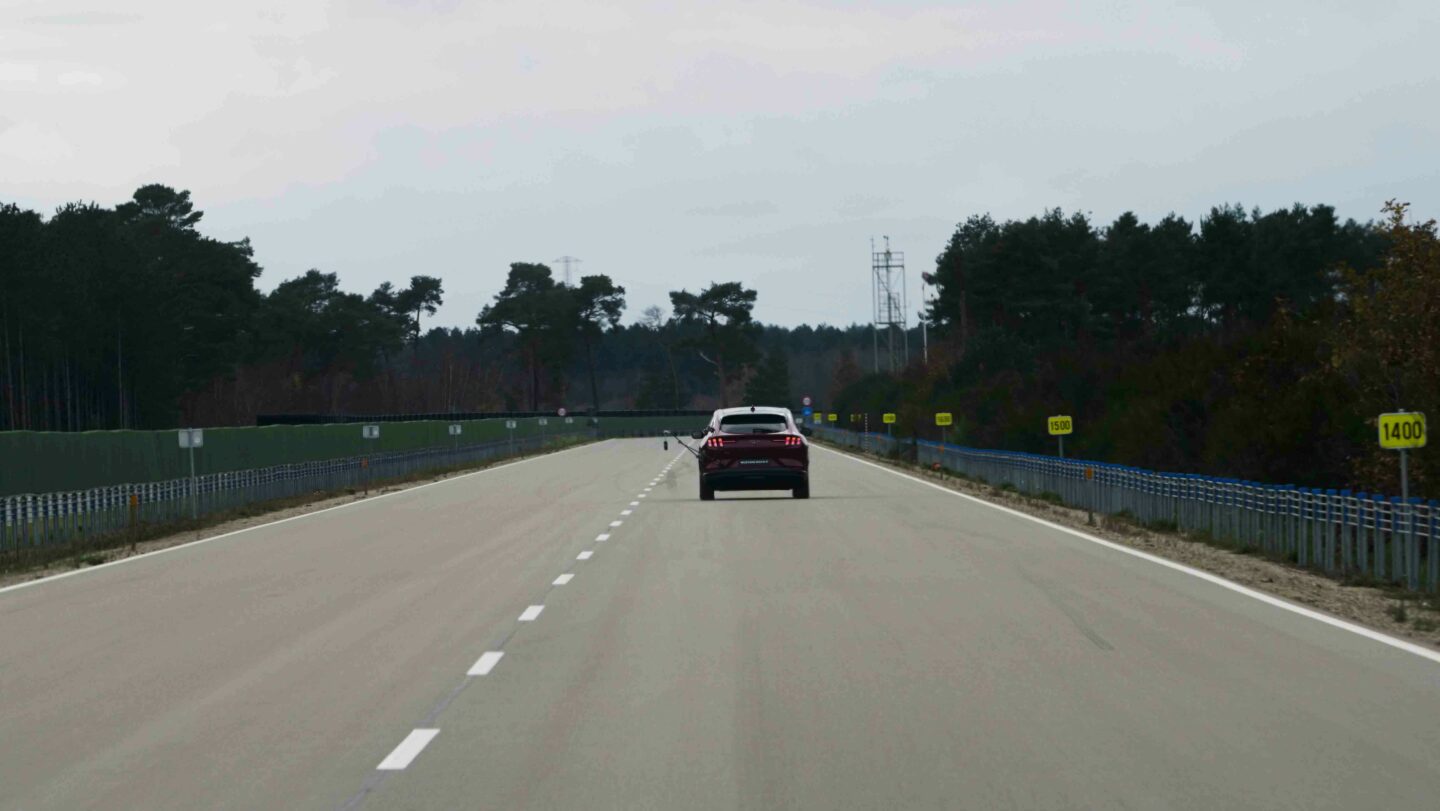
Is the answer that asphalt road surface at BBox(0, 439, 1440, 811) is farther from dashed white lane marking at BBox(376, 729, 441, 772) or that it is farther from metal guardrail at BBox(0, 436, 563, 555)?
metal guardrail at BBox(0, 436, 563, 555)

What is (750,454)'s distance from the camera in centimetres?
3394

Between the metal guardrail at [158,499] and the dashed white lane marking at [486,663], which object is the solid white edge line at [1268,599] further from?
the metal guardrail at [158,499]

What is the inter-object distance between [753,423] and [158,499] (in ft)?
36.4

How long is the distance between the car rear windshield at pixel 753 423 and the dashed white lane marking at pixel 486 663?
22217mm

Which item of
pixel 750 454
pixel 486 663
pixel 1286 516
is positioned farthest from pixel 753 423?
pixel 486 663

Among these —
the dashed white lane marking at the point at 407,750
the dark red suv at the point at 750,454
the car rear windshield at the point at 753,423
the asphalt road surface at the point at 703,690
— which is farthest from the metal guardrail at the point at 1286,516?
the dashed white lane marking at the point at 407,750

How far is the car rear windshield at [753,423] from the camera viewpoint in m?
34.2

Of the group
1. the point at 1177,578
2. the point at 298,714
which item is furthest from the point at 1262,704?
the point at 1177,578

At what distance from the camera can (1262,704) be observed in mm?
9539

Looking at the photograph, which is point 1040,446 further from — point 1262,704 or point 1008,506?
point 1262,704

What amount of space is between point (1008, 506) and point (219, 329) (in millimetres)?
80114

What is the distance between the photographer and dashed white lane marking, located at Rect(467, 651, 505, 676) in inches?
436

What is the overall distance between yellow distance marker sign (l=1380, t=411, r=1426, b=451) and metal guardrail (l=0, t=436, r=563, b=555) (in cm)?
1807

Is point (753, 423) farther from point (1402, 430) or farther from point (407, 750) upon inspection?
point (407, 750)
